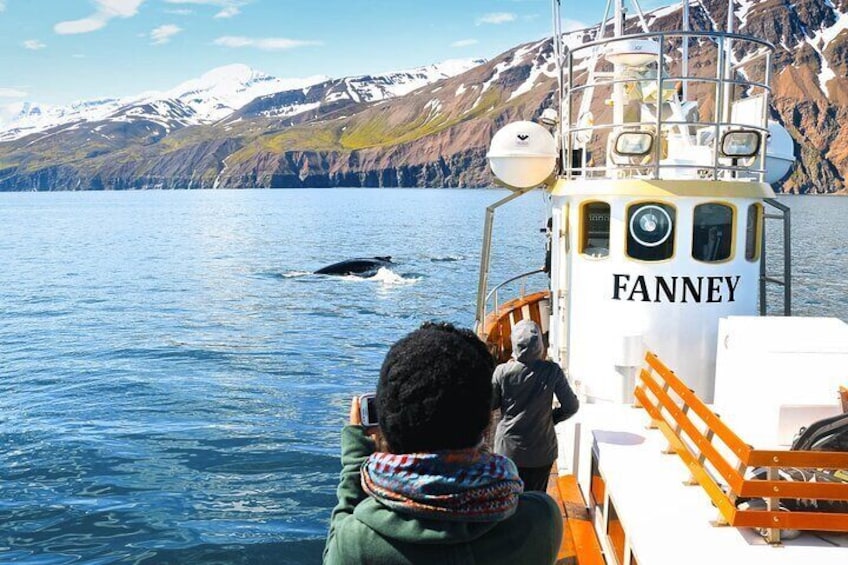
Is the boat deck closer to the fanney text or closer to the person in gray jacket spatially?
the person in gray jacket

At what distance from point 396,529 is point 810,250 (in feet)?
224

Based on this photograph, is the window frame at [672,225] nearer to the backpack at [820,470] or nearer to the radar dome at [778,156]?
the radar dome at [778,156]

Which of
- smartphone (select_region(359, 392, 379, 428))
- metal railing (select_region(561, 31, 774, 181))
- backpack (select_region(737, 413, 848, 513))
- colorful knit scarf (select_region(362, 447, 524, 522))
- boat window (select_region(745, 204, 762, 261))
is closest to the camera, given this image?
A: colorful knit scarf (select_region(362, 447, 524, 522))

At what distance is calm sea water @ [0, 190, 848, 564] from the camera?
43.0ft

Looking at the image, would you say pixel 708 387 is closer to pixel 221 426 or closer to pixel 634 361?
pixel 634 361

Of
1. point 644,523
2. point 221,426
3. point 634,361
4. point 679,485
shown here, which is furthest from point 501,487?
point 221,426

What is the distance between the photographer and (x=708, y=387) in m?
11.5

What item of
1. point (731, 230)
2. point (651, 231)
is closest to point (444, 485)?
point (651, 231)

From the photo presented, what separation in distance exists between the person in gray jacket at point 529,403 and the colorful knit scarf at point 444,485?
427 centimetres

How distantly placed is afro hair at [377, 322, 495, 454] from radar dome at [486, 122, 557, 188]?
402 inches

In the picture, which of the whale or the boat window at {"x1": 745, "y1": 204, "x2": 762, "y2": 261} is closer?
the boat window at {"x1": 745, "y1": 204, "x2": 762, "y2": 261}

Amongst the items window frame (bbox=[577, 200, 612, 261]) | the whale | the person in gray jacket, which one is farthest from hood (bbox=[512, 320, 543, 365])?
the whale

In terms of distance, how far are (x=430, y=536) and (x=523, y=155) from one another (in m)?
10.6

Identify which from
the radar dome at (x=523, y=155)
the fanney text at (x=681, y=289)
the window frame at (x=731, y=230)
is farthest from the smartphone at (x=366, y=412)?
the radar dome at (x=523, y=155)
